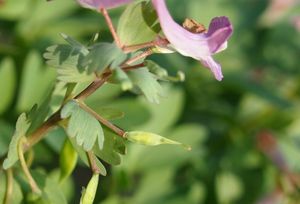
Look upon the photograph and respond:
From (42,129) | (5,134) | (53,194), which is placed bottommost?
(5,134)

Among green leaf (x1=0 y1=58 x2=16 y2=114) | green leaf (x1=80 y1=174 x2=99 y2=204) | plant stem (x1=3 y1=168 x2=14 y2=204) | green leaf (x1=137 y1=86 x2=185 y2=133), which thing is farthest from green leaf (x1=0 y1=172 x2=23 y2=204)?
green leaf (x1=137 y1=86 x2=185 y2=133)

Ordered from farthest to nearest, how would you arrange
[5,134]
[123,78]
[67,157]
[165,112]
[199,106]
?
[199,106]
[165,112]
[5,134]
[67,157]
[123,78]

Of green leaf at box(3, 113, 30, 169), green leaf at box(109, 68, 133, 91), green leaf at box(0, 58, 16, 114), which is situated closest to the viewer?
green leaf at box(109, 68, 133, 91)

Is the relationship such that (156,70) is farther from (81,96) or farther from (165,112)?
(165,112)

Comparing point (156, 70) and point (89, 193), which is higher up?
point (156, 70)

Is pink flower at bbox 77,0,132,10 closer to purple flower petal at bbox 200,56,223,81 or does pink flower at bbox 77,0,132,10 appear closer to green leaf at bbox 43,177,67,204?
purple flower petal at bbox 200,56,223,81

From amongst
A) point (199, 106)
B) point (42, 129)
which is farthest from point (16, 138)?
point (199, 106)

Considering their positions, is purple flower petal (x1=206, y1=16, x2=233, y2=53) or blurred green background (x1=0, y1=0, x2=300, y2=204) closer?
purple flower petal (x1=206, y1=16, x2=233, y2=53)
